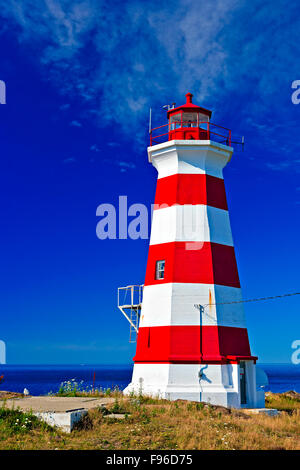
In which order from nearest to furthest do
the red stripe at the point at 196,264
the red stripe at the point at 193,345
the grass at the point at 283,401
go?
the red stripe at the point at 193,345 < the red stripe at the point at 196,264 < the grass at the point at 283,401

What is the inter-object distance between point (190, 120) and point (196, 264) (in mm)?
6617

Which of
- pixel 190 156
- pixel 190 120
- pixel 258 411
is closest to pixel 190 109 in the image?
pixel 190 120

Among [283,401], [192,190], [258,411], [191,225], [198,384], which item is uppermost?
[192,190]

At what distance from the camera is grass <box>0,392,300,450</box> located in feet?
35.6

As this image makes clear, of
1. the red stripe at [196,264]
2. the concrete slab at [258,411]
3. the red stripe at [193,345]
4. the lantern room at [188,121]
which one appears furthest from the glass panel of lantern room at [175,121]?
the concrete slab at [258,411]

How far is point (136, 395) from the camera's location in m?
18.4

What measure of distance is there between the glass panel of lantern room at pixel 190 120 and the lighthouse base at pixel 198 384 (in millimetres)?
10242

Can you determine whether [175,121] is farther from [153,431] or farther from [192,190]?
[153,431]

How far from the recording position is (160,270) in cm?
1986

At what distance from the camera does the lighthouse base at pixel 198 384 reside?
1761 centimetres

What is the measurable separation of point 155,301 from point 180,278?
1400 mm

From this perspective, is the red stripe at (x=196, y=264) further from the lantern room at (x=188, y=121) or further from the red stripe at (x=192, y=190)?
the lantern room at (x=188, y=121)
